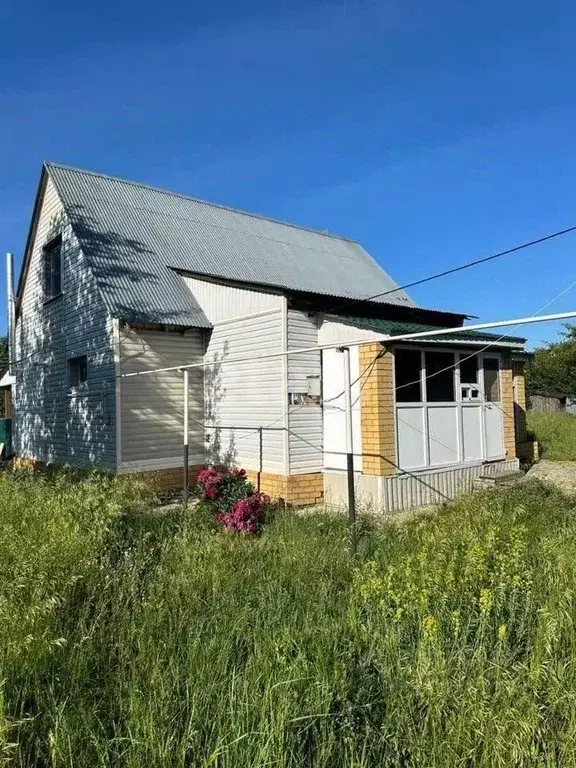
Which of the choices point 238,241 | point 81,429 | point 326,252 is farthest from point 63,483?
point 326,252

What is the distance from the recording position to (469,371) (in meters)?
11.3

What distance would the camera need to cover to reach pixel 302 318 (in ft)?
34.3

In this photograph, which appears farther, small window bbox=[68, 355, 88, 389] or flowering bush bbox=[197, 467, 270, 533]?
small window bbox=[68, 355, 88, 389]

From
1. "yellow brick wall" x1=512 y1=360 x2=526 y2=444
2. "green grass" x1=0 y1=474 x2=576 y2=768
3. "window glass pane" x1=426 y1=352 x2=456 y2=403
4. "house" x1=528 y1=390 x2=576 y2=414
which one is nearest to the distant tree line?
"house" x1=528 y1=390 x2=576 y2=414

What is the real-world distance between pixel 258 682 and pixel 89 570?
2375mm

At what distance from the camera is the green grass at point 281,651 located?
276cm

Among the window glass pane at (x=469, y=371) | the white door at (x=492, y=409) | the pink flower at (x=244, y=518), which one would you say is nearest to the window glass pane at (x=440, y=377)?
the window glass pane at (x=469, y=371)

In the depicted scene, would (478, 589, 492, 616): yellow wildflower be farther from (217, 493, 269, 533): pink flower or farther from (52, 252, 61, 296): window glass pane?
(52, 252, 61, 296): window glass pane

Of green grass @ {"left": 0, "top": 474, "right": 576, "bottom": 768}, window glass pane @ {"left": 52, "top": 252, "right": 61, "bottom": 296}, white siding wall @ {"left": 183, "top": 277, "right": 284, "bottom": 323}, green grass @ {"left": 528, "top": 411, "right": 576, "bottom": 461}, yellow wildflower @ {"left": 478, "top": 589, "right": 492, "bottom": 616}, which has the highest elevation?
window glass pane @ {"left": 52, "top": 252, "right": 61, "bottom": 296}

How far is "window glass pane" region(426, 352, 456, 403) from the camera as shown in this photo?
10539mm

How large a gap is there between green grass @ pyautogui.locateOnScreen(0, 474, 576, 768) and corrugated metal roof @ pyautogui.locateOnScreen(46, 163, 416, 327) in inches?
272

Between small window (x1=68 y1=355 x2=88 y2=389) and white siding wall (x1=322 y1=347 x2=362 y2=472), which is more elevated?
small window (x1=68 y1=355 x2=88 y2=389)

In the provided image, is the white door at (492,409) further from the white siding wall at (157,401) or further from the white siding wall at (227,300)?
the white siding wall at (157,401)

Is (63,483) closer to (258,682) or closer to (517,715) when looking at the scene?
(258,682)
